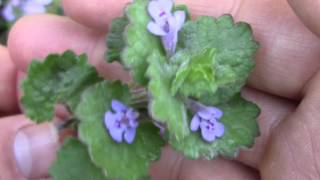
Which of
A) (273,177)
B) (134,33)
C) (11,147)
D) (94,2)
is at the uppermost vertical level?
(134,33)

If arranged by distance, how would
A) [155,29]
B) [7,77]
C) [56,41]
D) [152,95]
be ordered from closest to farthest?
[152,95] < [155,29] < [56,41] < [7,77]

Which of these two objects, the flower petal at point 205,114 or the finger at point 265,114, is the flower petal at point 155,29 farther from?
the finger at point 265,114

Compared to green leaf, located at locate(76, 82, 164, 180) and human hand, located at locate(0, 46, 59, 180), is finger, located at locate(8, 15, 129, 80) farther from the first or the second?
green leaf, located at locate(76, 82, 164, 180)

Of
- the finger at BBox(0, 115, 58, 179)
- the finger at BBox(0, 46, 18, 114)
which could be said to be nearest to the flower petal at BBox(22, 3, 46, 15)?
the finger at BBox(0, 46, 18, 114)

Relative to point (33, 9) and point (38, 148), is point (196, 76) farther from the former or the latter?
point (33, 9)

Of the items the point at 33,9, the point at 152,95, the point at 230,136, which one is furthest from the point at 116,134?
the point at 33,9

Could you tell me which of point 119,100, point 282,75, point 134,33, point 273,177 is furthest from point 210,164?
point 134,33

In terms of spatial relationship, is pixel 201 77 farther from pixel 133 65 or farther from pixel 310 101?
pixel 310 101
